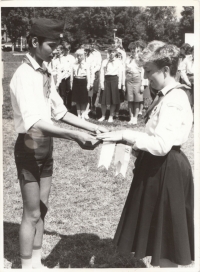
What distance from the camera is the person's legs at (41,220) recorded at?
3.08 metres

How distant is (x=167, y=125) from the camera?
95.3 inches

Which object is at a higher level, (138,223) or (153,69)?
(153,69)

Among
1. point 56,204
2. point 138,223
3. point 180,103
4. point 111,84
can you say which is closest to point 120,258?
point 138,223

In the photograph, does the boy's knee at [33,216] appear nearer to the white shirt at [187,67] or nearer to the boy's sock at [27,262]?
the boy's sock at [27,262]

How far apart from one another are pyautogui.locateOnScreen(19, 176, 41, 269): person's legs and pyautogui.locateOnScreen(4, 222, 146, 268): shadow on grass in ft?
1.62

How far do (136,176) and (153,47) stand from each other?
0.92 m

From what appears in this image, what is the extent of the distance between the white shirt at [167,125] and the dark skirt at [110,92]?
6.97m

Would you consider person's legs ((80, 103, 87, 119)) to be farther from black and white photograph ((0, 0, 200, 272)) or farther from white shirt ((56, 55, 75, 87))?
black and white photograph ((0, 0, 200, 272))

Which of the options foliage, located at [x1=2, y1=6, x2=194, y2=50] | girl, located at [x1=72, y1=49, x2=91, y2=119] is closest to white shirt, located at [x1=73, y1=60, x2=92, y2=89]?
girl, located at [x1=72, y1=49, x2=91, y2=119]

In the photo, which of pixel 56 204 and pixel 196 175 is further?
pixel 56 204

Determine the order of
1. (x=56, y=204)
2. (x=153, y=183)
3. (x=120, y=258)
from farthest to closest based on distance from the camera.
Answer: (x=56, y=204), (x=120, y=258), (x=153, y=183)

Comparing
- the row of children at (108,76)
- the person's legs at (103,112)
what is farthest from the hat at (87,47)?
the person's legs at (103,112)

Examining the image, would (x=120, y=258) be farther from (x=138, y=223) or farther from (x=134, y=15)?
(x=134, y=15)

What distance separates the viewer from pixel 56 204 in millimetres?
4715
